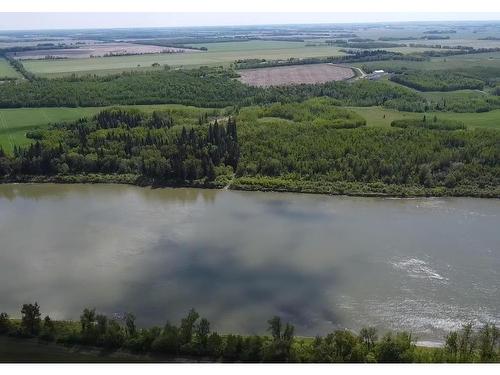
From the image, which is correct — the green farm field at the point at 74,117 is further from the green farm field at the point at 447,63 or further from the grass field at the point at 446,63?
the grass field at the point at 446,63

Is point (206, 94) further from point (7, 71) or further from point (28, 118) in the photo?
point (7, 71)

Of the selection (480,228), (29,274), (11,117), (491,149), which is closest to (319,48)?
(11,117)

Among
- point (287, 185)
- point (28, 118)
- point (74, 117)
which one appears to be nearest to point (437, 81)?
point (287, 185)

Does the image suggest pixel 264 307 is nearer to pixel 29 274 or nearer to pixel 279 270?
pixel 279 270

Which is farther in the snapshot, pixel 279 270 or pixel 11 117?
pixel 11 117

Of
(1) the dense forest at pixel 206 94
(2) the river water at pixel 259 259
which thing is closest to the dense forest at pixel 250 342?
(2) the river water at pixel 259 259

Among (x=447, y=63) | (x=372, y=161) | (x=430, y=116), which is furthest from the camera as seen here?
(x=447, y=63)

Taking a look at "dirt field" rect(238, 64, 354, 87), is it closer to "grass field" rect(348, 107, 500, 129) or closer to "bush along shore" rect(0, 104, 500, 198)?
"grass field" rect(348, 107, 500, 129)
